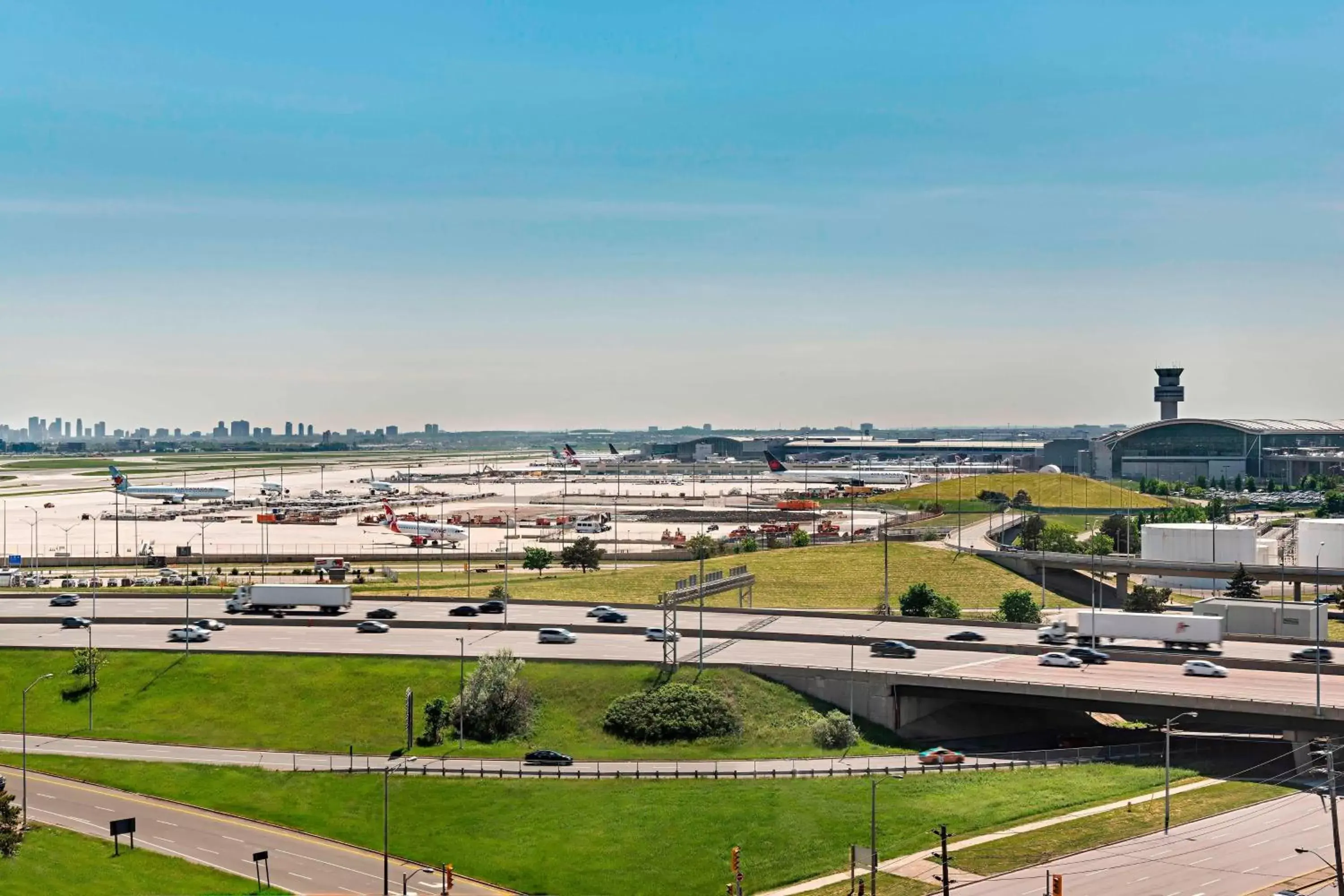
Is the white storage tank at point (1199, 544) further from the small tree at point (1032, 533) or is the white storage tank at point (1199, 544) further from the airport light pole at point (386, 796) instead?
the airport light pole at point (386, 796)

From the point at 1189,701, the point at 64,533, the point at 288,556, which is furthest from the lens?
the point at 64,533

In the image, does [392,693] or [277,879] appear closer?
[277,879]

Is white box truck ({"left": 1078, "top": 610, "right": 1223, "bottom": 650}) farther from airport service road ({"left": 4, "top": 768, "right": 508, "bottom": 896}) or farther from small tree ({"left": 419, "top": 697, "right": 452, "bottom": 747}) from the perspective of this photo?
airport service road ({"left": 4, "top": 768, "right": 508, "bottom": 896})

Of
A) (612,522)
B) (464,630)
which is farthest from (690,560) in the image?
(612,522)

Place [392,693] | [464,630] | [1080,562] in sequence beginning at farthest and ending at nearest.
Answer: [1080,562] < [464,630] < [392,693]

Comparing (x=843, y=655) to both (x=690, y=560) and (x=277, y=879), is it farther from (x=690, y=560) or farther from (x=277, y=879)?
(x=690, y=560)

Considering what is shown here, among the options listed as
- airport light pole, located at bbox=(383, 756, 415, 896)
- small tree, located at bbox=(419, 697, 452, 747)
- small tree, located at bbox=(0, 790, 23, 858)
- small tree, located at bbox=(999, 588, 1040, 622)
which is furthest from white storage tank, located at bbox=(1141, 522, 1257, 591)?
small tree, located at bbox=(0, 790, 23, 858)

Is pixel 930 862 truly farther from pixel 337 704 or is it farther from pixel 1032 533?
pixel 1032 533

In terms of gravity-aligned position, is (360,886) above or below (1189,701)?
below
